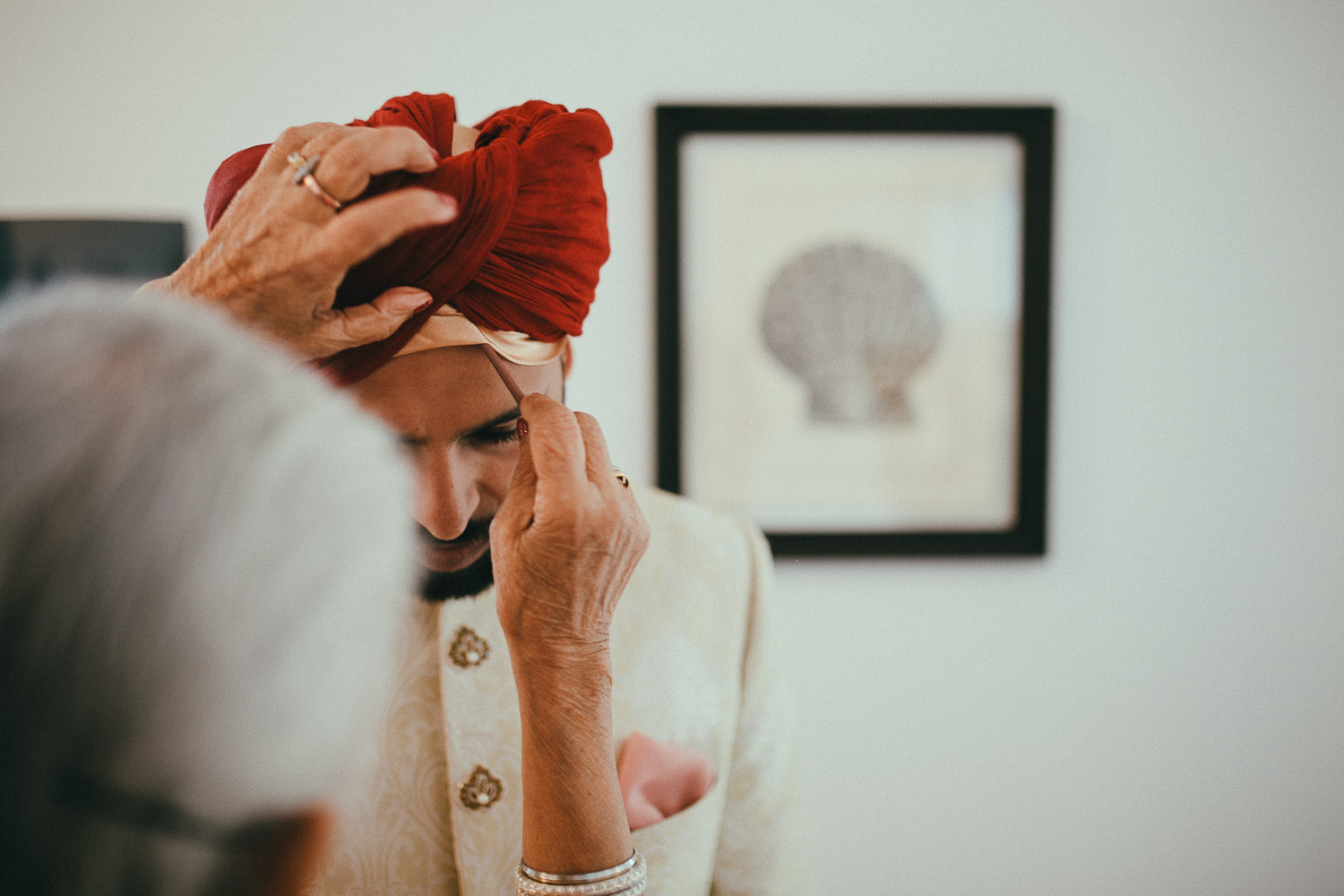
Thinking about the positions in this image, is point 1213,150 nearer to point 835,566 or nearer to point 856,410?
point 856,410

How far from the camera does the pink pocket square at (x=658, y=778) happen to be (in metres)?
0.98

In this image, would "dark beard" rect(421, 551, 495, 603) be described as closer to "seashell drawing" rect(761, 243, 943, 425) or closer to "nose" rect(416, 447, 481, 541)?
"nose" rect(416, 447, 481, 541)

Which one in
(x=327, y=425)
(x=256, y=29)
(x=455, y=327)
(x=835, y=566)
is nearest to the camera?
(x=327, y=425)

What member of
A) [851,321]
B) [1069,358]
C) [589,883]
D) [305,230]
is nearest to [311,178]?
[305,230]

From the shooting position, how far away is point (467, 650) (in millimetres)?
977

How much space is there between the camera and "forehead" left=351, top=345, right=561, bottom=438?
33.8 inches

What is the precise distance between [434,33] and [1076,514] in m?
1.62

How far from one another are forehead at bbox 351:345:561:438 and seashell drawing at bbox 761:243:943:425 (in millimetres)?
856

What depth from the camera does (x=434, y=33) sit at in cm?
157

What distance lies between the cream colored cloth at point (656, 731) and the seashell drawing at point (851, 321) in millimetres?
529

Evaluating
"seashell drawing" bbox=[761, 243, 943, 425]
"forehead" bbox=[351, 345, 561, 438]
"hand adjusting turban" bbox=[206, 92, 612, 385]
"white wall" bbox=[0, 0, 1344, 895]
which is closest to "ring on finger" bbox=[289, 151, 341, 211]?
"hand adjusting turban" bbox=[206, 92, 612, 385]

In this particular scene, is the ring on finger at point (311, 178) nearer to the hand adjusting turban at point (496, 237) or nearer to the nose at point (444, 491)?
the hand adjusting turban at point (496, 237)

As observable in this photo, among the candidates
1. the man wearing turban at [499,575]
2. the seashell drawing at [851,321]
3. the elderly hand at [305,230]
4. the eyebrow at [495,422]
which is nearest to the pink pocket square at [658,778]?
the man wearing turban at [499,575]

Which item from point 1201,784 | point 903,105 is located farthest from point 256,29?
point 1201,784
